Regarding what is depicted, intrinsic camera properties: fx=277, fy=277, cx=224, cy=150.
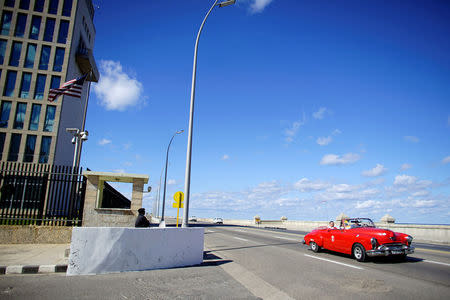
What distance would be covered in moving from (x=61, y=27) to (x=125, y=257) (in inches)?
1550

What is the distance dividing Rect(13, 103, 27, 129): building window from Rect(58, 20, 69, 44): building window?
979 cm

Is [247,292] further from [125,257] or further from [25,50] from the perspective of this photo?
[25,50]

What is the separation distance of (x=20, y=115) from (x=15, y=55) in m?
7.79

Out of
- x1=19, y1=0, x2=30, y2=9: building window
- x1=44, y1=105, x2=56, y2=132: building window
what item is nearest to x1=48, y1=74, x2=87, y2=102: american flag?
x1=44, y1=105, x2=56, y2=132: building window

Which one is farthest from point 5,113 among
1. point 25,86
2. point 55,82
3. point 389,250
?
point 389,250

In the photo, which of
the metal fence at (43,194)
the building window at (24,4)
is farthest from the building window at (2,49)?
the metal fence at (43,194)

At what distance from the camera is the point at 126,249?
23.6 ft

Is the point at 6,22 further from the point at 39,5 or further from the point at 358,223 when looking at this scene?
the point at 358,223

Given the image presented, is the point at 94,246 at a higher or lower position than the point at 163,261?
higher

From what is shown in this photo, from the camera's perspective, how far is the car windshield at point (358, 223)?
1079cm

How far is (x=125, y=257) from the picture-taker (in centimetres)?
716

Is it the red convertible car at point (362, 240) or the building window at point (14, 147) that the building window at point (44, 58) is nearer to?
the building window at point (14, 147)

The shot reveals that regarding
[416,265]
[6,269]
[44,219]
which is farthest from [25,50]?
[416,265]

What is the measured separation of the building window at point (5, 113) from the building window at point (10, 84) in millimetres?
1141
